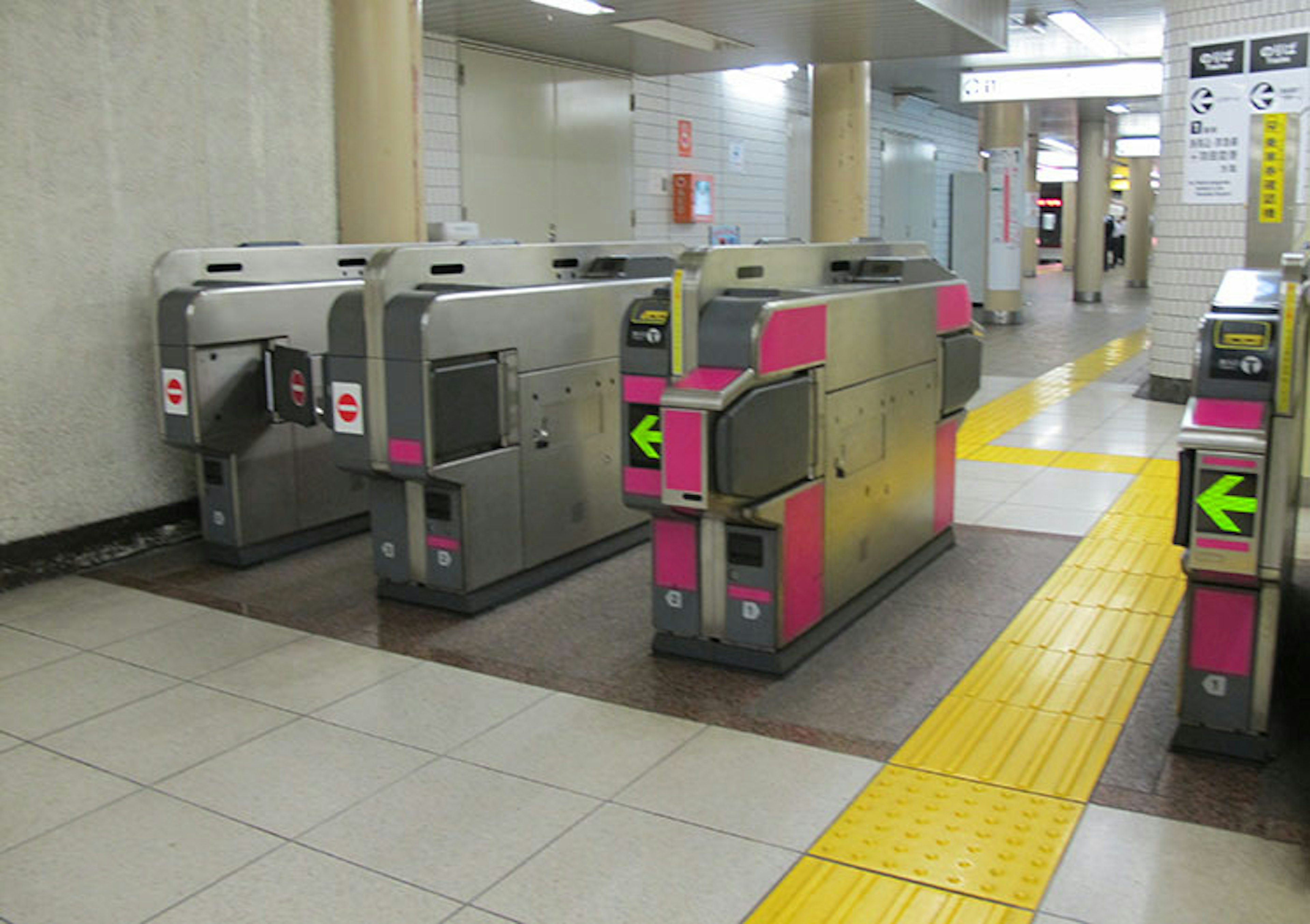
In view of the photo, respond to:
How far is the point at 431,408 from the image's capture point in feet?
13.2

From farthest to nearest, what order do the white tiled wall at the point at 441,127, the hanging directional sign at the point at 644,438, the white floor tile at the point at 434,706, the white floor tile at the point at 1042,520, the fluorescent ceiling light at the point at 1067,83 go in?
the fluorescent ceiling light at the point at 1067,83, the white tiled wall at the point at 441,127, the white floor tile at the point at 1042,520, the hanging directional sign at the point at 644,438, the white floor tile at the point at 434,706

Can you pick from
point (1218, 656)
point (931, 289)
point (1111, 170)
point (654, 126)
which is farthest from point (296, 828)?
point (1111, 170)

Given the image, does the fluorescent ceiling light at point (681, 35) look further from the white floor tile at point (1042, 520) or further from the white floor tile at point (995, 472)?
the white floor tile at point (1042, 520)

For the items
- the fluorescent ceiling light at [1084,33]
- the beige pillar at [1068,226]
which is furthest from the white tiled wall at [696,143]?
the beige pillar at [1068,226]

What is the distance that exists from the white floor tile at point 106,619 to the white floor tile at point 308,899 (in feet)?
5.96

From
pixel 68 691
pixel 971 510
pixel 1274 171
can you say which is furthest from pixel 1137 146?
pixel 68 691

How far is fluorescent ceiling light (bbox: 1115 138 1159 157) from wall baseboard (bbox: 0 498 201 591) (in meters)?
21.0

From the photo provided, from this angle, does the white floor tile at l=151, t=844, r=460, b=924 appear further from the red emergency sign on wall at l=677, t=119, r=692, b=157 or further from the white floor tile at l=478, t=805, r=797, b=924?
the red emergency sign on wall at l=677, t=119, r=692, b=157

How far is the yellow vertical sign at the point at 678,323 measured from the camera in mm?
3473

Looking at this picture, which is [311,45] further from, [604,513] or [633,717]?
[633,717]

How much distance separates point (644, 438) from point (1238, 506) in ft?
5.68

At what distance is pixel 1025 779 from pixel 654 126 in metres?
8.17

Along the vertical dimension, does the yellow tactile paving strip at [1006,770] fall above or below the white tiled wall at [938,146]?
below

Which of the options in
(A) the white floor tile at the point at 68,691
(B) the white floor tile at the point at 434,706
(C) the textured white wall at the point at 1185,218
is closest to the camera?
(B) the white floor tile at the point at 434,706
